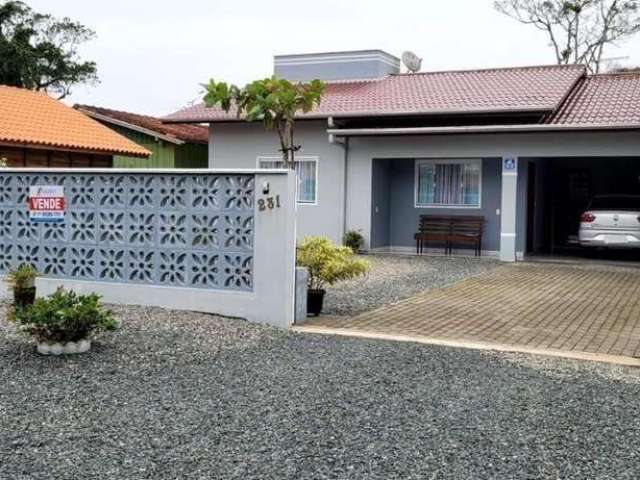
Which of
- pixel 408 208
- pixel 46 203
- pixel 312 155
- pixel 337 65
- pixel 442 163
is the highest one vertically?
pixel 337 65

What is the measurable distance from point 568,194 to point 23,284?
1592 cm

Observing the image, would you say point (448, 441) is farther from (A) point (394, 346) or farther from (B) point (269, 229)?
(B) point (269, 229)

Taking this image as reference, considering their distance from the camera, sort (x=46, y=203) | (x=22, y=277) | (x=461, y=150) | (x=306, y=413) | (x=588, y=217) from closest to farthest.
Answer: (x=306, y=413) → (x=22, y=277) → (x=46, y=203) → (x=588, y=217) → (x=461, y=150)

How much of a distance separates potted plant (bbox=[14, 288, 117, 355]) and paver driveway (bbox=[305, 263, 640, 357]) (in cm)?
278

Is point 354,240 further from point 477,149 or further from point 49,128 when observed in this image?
point 49,128

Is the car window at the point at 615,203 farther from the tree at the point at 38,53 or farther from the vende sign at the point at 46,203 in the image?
the tree at the point at 38,53

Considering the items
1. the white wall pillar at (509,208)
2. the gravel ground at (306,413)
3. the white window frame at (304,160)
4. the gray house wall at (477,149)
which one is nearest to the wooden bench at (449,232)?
the white wall pillar at (509,208)

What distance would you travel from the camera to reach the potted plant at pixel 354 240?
1897cm

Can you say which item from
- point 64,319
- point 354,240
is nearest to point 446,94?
point 354,240

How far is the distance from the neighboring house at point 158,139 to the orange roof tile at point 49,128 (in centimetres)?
344

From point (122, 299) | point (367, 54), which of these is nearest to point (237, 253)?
point (122, 299)

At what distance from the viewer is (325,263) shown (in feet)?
30.8

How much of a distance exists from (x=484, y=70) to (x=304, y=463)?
18.9 m

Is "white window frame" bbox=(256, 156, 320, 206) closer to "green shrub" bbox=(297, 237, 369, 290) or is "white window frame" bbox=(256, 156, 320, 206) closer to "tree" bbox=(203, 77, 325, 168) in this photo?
"tree" bbox=(203, 77, 325, 168)
